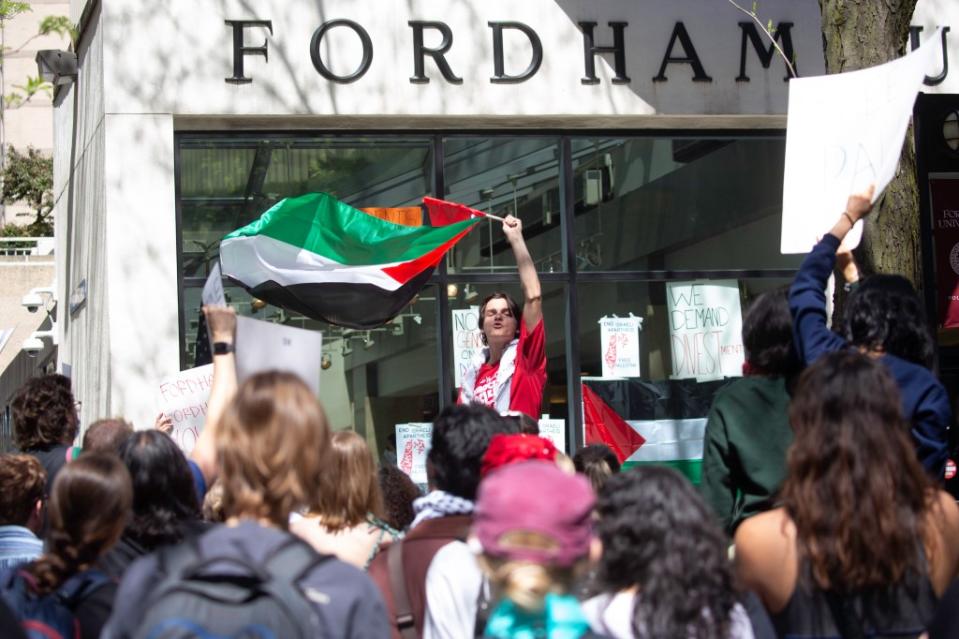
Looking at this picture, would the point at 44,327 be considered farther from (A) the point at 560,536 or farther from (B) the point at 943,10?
(A) the point at 560,536

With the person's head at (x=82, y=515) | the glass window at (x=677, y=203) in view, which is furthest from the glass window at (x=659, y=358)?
the person's head at (x=82, y=515)

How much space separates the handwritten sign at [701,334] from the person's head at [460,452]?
20.3 ft

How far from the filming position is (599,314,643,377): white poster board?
1036cm

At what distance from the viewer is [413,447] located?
10.0 meters

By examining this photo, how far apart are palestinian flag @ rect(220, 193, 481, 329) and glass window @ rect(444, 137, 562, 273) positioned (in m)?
0.61

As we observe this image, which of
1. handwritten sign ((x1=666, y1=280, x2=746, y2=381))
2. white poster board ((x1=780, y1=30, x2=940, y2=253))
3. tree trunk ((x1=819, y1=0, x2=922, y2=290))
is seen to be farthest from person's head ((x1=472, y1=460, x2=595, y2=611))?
handwritten sign ((x1=666, y1=280, x2=746, y2=381))

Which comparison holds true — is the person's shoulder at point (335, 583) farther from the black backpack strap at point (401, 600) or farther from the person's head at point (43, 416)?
the person's head at point (43, 416)

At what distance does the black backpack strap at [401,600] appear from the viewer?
4.33 m

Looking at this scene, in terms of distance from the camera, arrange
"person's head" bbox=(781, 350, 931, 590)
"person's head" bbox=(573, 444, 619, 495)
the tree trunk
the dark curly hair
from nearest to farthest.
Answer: the dark curly hair
"person's head" bbox=(781, 350, 931, 590)
"person's head" bbox=(573, 444, 619, 495)
the tree trunk

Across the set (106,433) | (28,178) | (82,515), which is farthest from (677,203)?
(28,178)

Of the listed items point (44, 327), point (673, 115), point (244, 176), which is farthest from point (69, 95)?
point (44, 327)

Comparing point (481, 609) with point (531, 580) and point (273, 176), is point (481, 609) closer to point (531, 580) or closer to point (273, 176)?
point (531, 580)

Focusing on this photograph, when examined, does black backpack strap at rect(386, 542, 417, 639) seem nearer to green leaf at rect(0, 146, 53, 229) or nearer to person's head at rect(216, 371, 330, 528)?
person's head at rect(216, 371, 330, 528)

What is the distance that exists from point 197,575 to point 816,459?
170 centimetres
